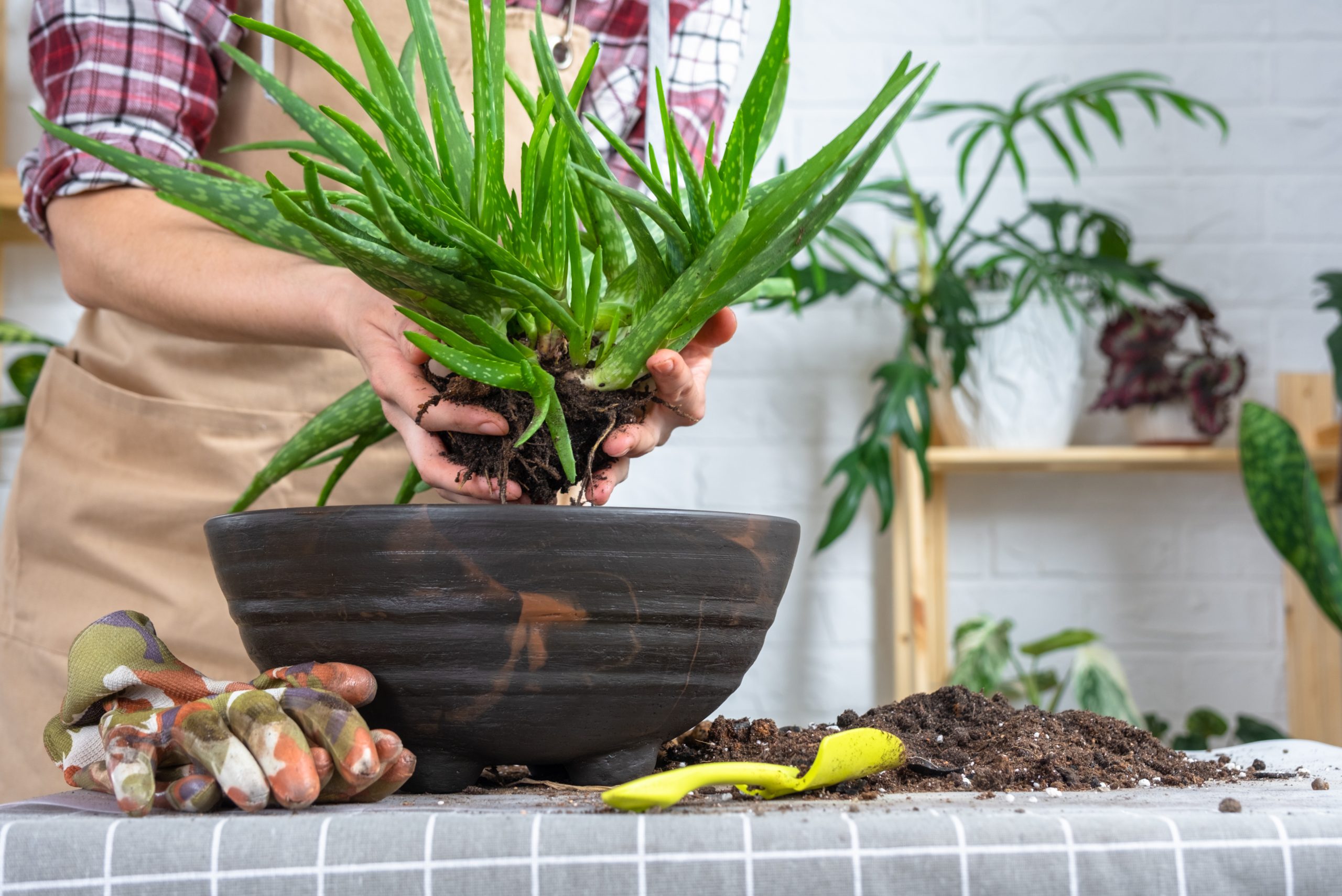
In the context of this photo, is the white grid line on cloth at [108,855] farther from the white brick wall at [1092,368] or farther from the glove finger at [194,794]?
the white brick wall at [1092,368]

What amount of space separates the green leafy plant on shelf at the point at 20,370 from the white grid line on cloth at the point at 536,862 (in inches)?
47.8

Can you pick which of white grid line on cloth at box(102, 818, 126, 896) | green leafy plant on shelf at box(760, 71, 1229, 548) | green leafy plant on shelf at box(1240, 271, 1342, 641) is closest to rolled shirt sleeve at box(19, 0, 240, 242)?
white grid line on cloth at box(102, 818, 126, 896)

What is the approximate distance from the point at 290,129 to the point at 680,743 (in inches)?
23.6

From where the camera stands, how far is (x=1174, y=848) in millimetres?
332

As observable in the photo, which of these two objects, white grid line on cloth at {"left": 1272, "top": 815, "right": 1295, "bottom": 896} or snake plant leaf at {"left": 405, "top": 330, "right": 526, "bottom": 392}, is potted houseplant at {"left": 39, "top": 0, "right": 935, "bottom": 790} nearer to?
snake plant leaf at {"left": 405, "top": 330, "right": 526, "bottom": 392}

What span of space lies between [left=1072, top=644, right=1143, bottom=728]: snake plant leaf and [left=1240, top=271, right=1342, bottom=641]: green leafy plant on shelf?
386 mm

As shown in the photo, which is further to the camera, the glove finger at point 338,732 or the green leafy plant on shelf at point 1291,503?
the green leafy plant on shelf at point 1291,503

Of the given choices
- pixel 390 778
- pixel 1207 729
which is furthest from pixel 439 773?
pixel 1207 729

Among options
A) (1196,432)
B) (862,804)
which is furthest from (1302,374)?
(862,804)

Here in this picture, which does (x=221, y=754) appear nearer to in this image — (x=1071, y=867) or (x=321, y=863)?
(x=321, y=863)

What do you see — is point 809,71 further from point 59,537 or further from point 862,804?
point 862,804

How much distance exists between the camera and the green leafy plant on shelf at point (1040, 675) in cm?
149

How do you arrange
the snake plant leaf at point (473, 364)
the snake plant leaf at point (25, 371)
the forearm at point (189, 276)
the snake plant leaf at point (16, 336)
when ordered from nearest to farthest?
1. the snake plant leaf at point (473, 364)
2. the forearm at point (189, 276)
3. the snake plant leaf at point (16, 336)
4. the snake plant leaf at point (25, 371)

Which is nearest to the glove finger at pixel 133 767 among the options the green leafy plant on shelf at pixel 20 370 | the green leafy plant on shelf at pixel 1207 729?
the green leafy plant on shelf at pixel 20 370
